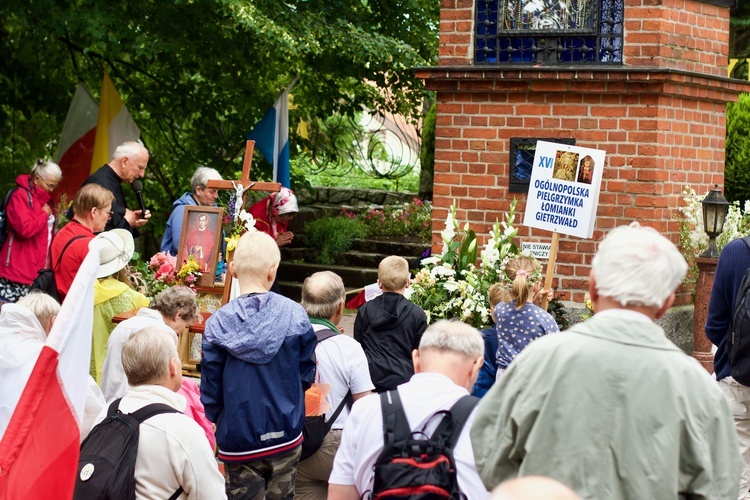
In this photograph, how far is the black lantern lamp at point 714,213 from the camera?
7715 millimetres

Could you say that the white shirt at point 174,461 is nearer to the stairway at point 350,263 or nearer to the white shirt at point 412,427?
the white shirt at point 412,427

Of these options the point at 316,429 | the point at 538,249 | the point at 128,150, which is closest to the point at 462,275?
the point at 538,249

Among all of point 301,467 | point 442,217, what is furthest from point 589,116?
point 301,467

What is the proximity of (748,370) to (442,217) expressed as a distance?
10.9 ft

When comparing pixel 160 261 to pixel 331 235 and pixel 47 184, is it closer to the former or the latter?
Answer: pixel 47 184

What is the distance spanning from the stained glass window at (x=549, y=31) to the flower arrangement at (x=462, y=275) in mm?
1206

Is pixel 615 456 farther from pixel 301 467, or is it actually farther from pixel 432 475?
pixel 301 467

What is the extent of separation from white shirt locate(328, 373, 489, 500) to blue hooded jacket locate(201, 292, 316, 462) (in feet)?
3.57

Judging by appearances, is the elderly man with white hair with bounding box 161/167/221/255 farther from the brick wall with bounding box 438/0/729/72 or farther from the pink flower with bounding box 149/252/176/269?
the brick wall with bounding box 438/0/729/72

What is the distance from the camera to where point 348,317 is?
39.4 ft

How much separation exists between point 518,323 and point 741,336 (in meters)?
1.24

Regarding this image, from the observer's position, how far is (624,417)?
288 cm

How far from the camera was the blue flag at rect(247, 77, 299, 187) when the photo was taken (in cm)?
1123

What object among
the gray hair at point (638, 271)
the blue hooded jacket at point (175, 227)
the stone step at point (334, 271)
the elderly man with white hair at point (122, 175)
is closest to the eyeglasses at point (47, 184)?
the elderly man with white hair at point (122, 175)
